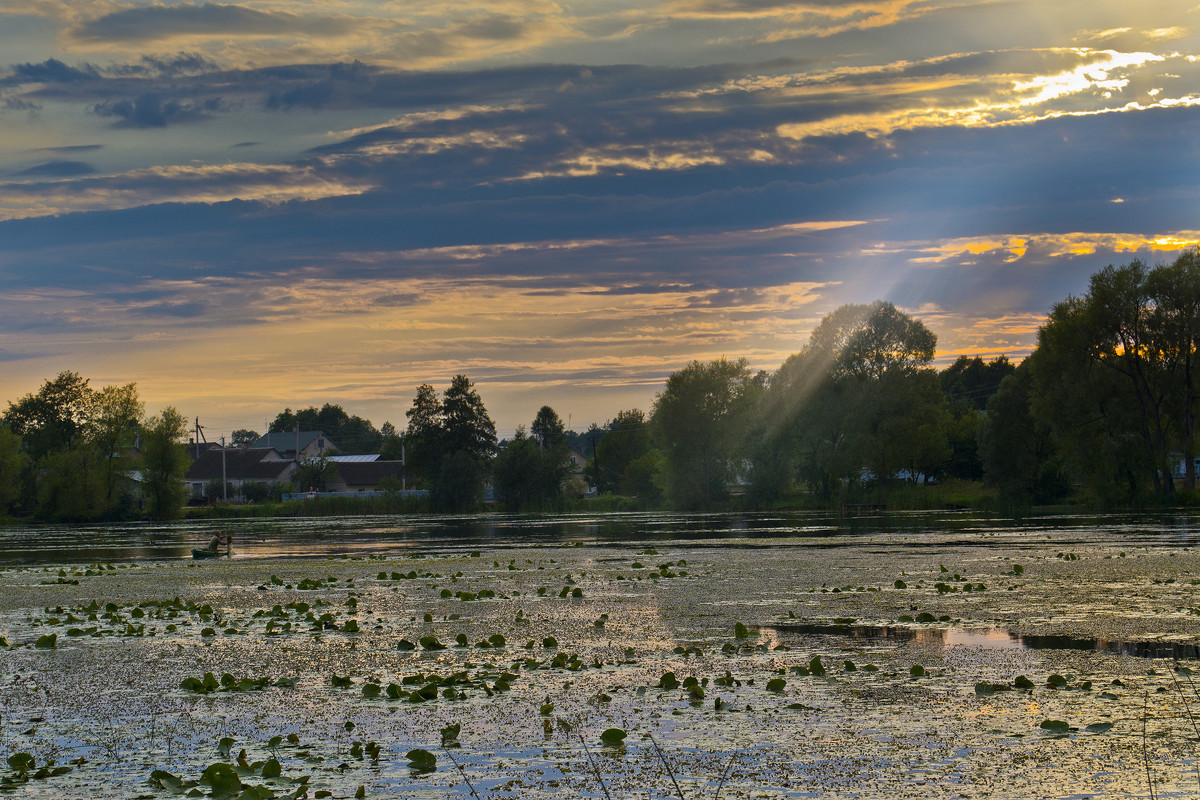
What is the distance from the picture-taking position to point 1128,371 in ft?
200

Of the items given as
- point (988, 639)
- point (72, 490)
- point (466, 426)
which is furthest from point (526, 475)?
point (988, 639)

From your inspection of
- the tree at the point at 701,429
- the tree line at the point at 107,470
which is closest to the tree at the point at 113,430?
the tree line at the point at 107,470

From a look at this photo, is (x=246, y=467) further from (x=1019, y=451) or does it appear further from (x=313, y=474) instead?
(x=1019, y=451)

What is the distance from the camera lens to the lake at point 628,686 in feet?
23.7

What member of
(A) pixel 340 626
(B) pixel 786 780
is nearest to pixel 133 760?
(B) pixel 786 780

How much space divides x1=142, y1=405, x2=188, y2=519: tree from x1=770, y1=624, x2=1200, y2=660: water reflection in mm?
95229

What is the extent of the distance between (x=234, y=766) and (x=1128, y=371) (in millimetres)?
63294

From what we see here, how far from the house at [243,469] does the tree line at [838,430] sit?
25096mm

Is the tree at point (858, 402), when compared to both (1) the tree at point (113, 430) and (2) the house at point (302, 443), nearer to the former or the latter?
(1) the tree at point (113, 430)

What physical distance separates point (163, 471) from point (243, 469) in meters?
51.1

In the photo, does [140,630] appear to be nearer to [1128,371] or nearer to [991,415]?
[1128,371]

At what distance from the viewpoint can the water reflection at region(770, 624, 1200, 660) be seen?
1156 centimetres

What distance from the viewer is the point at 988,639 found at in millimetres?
12758

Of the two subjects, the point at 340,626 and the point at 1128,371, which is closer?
the point at 340,626
